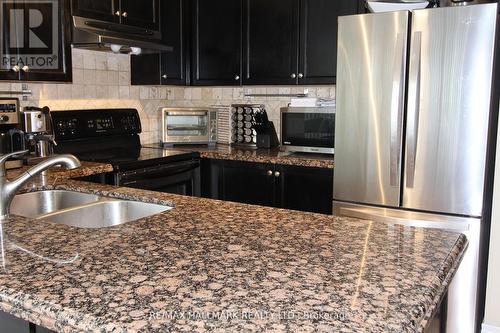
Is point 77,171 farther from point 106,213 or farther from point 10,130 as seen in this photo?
point 106,213

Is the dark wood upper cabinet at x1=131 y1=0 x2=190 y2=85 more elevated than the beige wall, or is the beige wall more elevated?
the dark wood upper cabinet at x1=131 y1=0 x2=190 y2=85

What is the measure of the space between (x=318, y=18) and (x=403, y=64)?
3.09ft

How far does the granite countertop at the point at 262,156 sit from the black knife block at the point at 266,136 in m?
0.11

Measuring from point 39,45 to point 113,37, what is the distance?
46 centimetres

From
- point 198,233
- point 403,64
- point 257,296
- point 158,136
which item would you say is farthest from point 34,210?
point 158,136

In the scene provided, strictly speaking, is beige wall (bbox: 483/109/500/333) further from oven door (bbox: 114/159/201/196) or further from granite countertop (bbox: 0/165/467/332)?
oven door (bbox: 114/159/201/196)

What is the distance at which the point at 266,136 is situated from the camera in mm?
3717

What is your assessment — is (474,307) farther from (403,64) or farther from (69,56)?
(69,56)

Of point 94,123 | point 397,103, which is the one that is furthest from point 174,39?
point 397,103

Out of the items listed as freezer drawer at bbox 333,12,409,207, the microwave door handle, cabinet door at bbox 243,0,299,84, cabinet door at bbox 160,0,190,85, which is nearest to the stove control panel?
the microwave door handle

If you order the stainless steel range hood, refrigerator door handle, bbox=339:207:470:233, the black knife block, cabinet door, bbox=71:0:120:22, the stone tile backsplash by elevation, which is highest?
cabinet door, bbox=71:0:120:22

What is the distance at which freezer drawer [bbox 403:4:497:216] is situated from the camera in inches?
91.8

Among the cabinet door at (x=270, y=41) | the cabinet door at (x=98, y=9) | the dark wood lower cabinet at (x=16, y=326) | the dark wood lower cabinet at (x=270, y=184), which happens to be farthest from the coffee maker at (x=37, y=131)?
the dark wood lower cabinet at (x=16, y=326)

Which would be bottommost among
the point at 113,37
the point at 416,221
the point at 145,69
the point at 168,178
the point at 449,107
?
the point at 416,221
